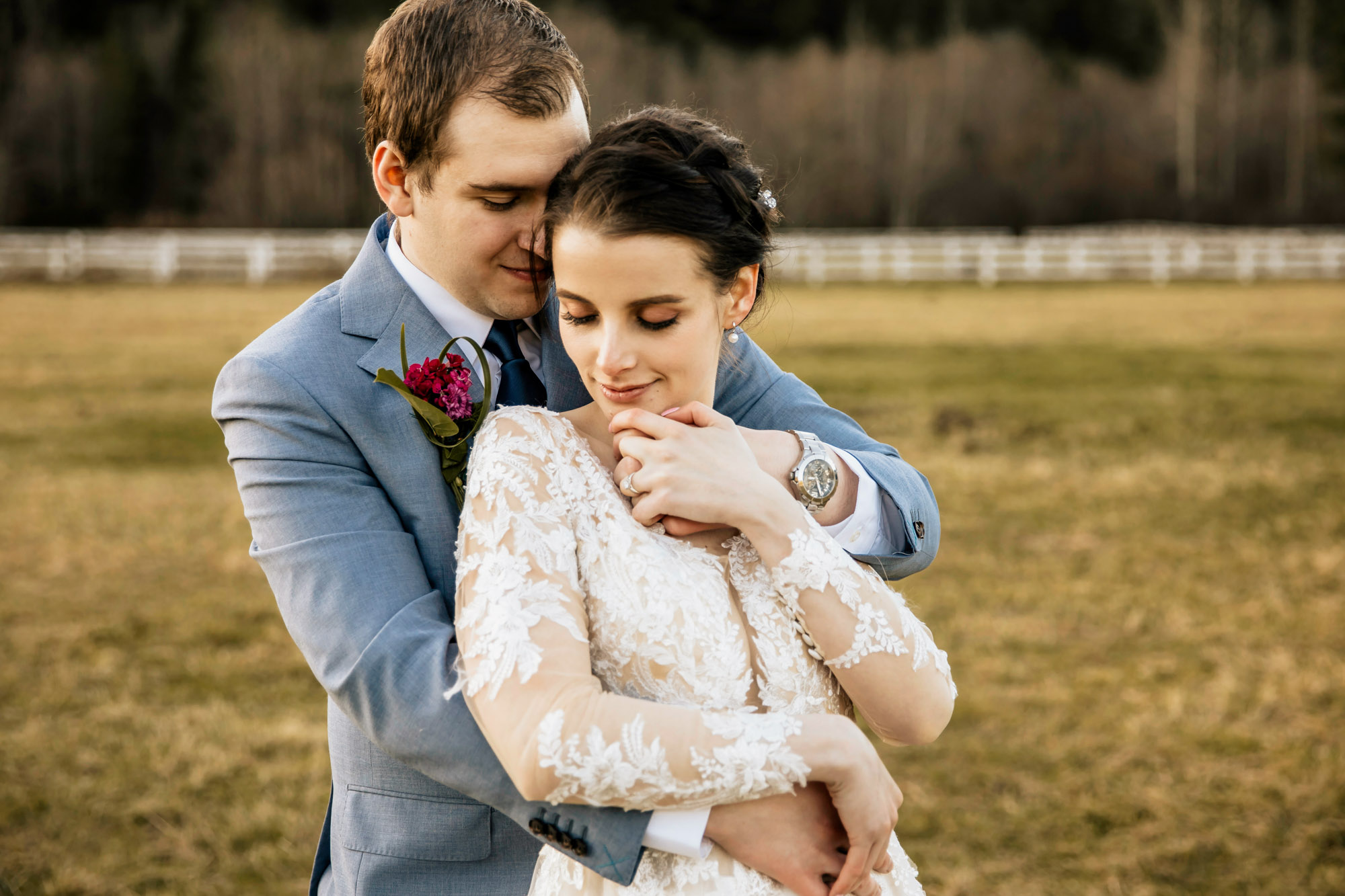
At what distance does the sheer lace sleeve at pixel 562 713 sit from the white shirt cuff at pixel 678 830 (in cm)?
7

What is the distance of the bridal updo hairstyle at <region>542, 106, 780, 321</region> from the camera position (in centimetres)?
194

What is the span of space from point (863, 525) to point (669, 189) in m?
0.76

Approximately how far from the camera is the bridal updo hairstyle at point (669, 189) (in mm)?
1938

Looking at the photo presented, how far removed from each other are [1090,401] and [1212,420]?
149cm

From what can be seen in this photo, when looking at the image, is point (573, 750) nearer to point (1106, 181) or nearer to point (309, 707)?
point (309, 707)

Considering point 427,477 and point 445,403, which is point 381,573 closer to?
point 427,477

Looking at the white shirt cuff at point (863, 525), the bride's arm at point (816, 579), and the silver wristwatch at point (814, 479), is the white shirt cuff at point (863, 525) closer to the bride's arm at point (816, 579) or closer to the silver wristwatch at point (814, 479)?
the silver wristwatch at point (814, 479)

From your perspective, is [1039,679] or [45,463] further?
[45,463]

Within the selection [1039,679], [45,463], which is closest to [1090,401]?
[1039,679]

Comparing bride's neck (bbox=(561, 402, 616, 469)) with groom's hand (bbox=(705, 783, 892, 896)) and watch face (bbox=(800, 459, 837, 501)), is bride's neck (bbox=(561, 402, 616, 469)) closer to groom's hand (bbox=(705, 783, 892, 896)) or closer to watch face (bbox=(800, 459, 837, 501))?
watch face (bbox=(800, 459, 837, 501))

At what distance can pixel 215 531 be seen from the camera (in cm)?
863

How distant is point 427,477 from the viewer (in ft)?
6.84

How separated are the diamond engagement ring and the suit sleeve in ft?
1.84

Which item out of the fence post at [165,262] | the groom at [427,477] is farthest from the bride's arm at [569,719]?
the fence post at [165,262]
